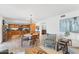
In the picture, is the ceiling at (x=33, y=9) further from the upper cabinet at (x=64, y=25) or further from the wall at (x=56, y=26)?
the upper cabinet at (x=64, y=25)

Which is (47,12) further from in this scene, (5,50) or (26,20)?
(5,50)

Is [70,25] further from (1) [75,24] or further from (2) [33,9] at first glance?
(2) [33,9]

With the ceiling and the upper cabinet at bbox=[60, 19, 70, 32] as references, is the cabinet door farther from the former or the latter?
the ceiling

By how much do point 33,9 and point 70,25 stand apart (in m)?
0.83

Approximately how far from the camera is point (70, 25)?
1.65 meters

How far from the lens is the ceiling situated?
154 centimetres

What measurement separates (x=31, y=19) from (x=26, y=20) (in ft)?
0.44

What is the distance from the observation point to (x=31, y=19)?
5.36 ft

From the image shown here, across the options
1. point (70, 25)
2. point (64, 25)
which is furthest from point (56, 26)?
point (70, 25)

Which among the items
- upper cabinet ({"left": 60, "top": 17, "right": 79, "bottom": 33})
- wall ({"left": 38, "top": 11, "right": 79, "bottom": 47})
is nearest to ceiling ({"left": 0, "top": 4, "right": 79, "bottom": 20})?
wall ({"left": 38, "top": 11, "right": 79, "bottom": 47})

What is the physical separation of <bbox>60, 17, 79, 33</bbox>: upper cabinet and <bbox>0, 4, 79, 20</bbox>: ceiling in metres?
0.20

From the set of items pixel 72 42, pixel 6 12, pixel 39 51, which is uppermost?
pixel 6 12
